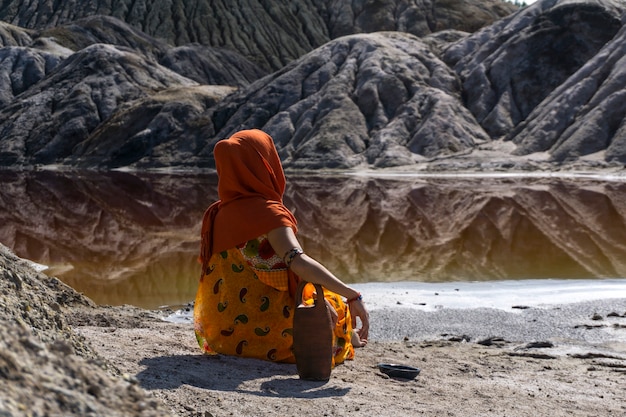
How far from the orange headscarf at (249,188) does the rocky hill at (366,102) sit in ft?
177

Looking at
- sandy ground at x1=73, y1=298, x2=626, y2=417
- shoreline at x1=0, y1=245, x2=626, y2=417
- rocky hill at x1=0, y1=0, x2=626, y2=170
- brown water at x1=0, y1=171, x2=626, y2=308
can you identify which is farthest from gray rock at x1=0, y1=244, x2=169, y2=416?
rocky hill at x1=0, y1=0, x2=626, y2=170

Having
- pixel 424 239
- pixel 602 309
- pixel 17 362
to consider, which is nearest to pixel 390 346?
pixel 602 309

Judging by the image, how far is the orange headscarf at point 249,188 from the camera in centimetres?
557

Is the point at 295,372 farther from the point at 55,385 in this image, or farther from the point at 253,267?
the point at 55,385

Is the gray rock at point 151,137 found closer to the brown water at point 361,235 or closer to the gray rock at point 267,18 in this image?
the brown water at point 361,235

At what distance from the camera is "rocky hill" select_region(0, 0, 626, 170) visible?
65375mm

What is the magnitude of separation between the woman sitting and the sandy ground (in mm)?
→ 216

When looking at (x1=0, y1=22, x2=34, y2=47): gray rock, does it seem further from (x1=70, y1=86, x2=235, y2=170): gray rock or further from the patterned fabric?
the patterned fabric

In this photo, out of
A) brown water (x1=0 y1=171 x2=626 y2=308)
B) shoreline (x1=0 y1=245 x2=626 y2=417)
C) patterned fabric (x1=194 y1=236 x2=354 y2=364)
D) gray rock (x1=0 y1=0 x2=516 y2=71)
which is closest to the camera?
shoreline (x1=0 y1=245 x2=626 y2=417)

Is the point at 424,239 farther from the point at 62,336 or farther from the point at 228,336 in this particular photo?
the point at 62,336

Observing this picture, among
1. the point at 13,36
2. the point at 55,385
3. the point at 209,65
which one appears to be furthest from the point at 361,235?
the point at 13,36

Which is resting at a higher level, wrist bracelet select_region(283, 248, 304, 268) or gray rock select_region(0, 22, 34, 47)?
gray rock select_region(0, 22, 34, 47)

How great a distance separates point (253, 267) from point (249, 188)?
614 millimetres

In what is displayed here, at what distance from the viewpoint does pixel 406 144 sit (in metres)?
69.5
